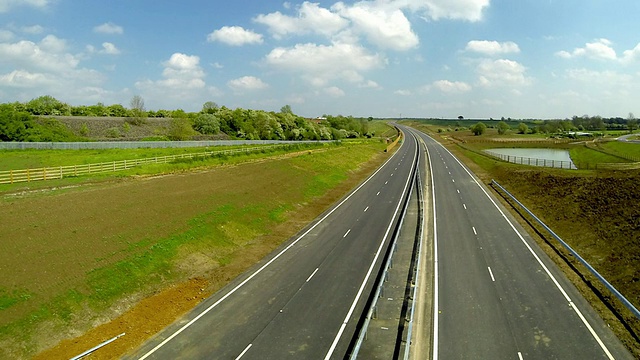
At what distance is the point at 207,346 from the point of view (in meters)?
18.4

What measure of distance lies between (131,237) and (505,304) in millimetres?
25049

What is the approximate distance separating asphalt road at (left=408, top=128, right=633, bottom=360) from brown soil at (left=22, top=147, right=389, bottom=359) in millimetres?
13829

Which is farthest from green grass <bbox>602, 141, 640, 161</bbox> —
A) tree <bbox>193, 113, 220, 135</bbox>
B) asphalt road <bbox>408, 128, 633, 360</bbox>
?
tree <bbox>193, 113, 220, 135</bbox>

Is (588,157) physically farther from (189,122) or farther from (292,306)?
(189,122)

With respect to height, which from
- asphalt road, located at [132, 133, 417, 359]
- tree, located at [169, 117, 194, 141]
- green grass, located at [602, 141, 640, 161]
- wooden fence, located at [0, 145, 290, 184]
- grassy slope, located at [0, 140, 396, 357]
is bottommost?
asphalt road, located at [132, 133, 417, 359]

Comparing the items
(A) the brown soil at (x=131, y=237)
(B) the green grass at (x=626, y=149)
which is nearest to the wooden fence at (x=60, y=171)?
(A) the brown soil at (x=131, y=237)

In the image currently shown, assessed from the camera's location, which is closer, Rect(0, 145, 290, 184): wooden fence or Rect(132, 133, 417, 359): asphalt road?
Rect(132, 133, 417, 359): asphalt road

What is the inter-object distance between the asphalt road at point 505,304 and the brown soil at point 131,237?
1383 cm

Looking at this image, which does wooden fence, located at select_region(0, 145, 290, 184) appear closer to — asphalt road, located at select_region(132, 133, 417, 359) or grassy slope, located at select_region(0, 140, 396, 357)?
grassy slope, located at select_region(0, 140, 396, 357)

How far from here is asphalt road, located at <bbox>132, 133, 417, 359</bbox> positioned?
18188 millimetres

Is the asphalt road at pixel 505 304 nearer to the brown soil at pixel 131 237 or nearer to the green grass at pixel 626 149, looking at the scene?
the brown soil at pixel 131 237

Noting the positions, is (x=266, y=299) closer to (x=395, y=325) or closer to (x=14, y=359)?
(x=395, y=325)

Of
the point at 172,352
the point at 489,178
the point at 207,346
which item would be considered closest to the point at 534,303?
the point at 207,346

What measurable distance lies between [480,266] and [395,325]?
36.2ft
